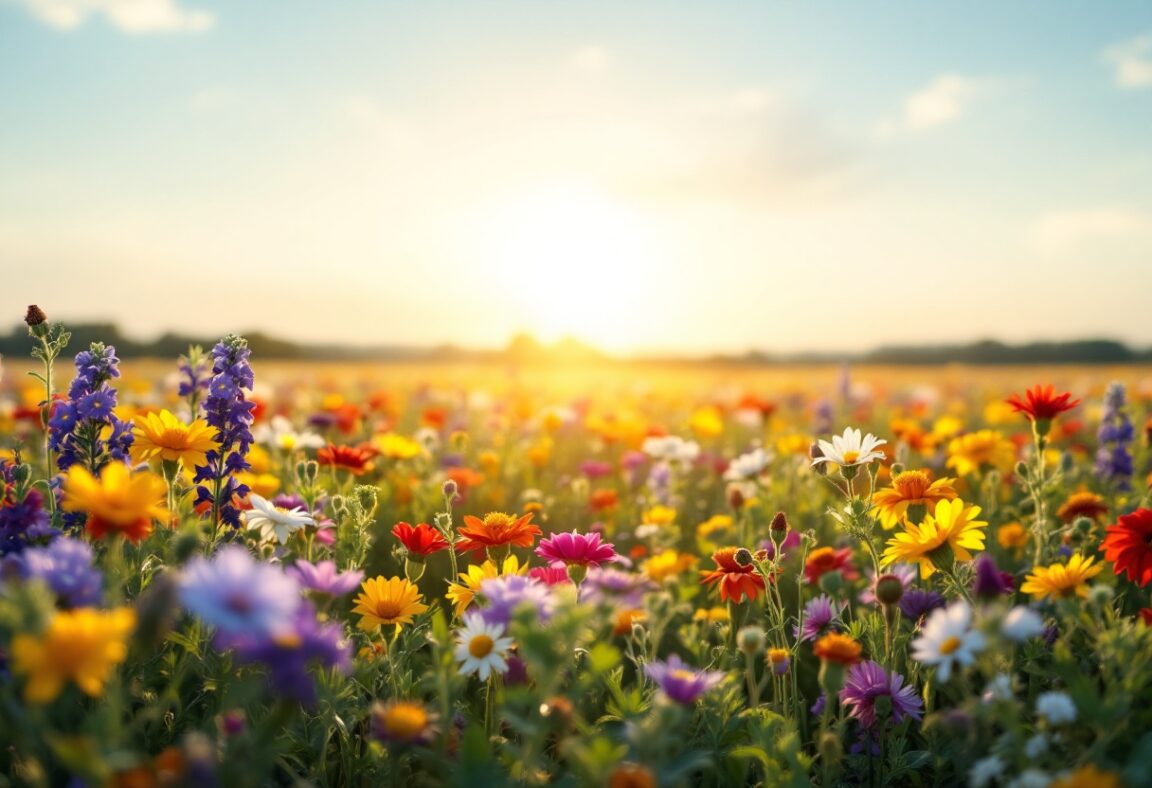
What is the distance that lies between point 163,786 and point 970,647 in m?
1.51

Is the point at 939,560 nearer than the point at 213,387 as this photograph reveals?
Yes

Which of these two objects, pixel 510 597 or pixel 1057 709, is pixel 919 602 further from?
pixel 510 597

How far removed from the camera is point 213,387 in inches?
105

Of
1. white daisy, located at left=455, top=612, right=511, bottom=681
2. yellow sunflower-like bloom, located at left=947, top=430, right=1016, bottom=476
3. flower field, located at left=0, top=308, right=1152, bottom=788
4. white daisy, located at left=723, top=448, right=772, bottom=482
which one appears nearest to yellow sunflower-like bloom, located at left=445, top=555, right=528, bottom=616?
flower field, located at left=0, top=308, right=1152, bottom=788

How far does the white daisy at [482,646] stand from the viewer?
6.45 ft

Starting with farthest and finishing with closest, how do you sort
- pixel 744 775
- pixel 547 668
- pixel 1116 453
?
1. pixel 1116 453
2. pixel 744 775
3. pixel 547 668

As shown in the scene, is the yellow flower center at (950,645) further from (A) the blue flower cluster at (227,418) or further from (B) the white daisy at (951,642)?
(A) the blue flower cluster at (227,418)

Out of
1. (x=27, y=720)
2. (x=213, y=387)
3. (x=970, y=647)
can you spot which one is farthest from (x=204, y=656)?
(x=970, y=647)

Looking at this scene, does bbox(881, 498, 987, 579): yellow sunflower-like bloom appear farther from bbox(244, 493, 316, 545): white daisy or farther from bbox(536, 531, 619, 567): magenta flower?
bbox(244, 493, 316, 545): white daisy

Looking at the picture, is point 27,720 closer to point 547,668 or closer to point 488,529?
point 547,668

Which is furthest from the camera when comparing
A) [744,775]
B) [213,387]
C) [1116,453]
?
[1116,453]

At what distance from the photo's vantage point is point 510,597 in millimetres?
1847

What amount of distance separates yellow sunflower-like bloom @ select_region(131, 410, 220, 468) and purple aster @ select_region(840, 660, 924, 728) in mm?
2073

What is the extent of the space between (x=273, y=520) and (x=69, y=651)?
4.42ft
